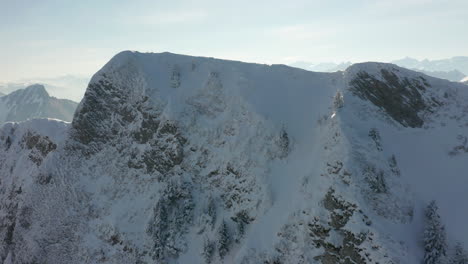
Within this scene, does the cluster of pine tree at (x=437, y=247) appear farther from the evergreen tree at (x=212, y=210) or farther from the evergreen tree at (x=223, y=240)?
the evergreen tree at (x=212, y=210)

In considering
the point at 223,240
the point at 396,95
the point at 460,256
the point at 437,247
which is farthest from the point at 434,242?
the point at 396,95

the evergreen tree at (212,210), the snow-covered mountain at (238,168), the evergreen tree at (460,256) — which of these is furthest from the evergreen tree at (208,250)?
the evergreen tree at (460,256)

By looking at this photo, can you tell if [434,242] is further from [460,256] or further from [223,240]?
[223,240]

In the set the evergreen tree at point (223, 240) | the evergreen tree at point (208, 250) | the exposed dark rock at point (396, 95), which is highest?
the exposed dark rock at point (396, 95)

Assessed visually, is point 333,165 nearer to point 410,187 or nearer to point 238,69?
point 410,187

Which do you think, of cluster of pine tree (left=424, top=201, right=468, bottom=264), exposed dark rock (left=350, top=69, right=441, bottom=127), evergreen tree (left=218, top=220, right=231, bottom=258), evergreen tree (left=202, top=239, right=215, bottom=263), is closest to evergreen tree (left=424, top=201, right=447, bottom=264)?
cluster of pine tree (left=424, top=201, right=468, bottom=264)

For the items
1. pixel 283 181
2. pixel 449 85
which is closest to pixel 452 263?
pixel 283 181
